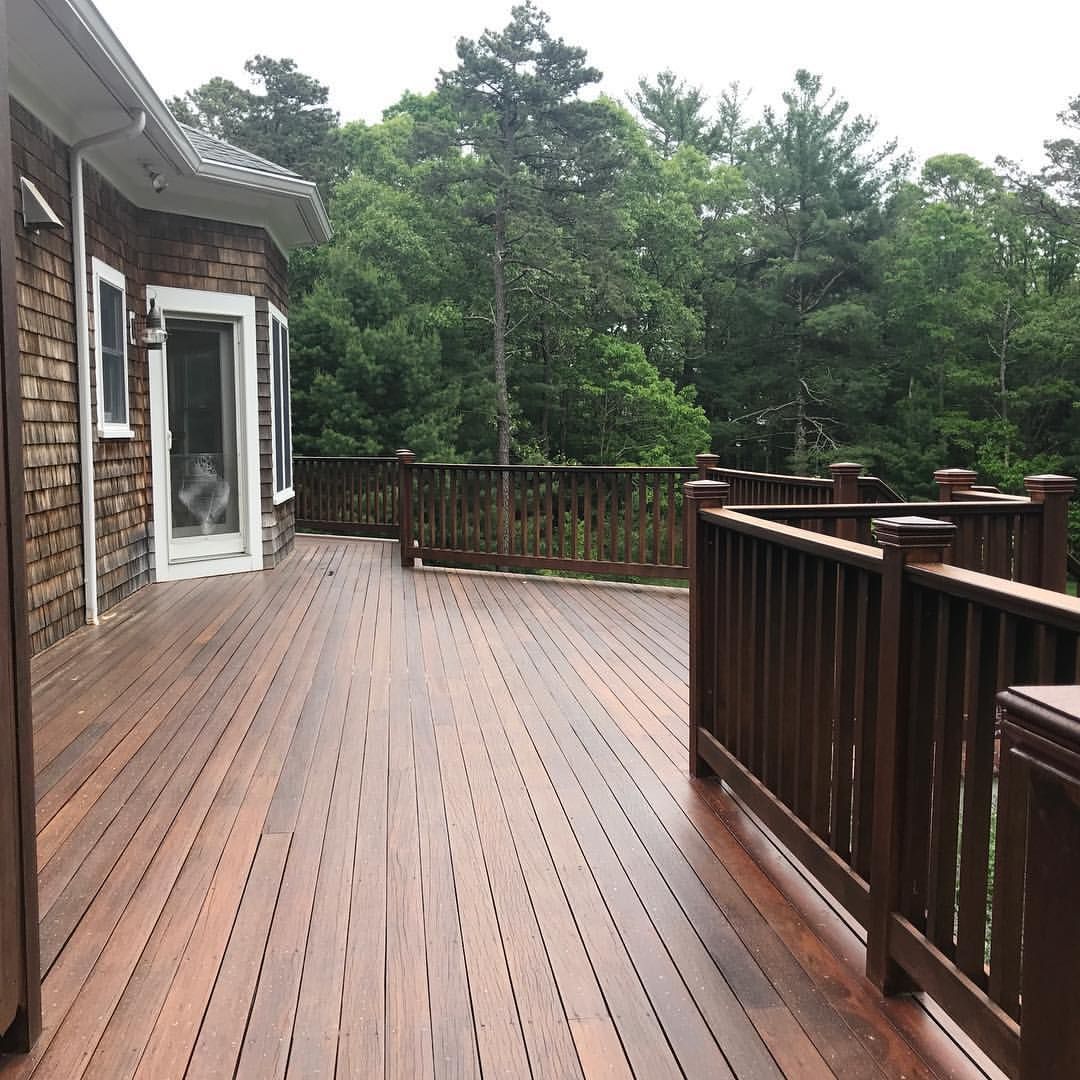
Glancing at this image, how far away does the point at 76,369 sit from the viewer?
18.3 feet

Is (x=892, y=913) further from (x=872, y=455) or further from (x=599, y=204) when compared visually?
(x=872, y=455)

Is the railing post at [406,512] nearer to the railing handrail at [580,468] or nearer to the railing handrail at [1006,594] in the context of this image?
the railing handrail at [580,468]

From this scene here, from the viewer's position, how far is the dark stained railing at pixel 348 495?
1069 centimetres

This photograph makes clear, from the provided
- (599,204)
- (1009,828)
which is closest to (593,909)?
(1009,828)

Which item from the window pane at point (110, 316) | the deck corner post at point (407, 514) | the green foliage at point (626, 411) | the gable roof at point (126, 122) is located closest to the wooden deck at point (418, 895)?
the window pane at point (110, 316)

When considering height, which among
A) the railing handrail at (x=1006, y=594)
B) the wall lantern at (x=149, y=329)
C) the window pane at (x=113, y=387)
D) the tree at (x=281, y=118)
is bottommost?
the railing handrail at (x=1006, y=594)

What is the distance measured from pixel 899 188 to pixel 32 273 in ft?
75.3

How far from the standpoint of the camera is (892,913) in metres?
1.87

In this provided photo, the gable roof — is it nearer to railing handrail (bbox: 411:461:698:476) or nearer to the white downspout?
the white downspout

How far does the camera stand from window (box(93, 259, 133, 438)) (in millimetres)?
5957

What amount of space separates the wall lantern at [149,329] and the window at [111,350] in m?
0.21

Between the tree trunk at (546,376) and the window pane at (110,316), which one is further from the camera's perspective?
the tree trunk at (546,376)

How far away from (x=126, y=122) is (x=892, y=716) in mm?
5343

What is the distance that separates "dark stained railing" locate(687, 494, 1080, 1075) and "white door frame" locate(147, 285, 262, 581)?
563 cm
